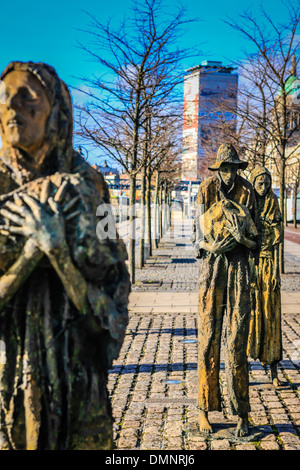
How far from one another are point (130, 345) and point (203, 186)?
400cm

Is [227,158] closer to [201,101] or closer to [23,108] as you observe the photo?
[23,108]

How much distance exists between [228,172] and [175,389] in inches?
108

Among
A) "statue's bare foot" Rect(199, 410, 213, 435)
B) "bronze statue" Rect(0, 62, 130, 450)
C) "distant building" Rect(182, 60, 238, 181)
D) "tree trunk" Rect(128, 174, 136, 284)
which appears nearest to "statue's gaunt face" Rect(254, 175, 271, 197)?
"statue's bare foot" Rect(199, 410, 213, 435)

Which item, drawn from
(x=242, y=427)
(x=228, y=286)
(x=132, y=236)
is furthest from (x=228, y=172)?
(x=132, y=236)

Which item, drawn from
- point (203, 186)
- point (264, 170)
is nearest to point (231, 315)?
point (203, 186)

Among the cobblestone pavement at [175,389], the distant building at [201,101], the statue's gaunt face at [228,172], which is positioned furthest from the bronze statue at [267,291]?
the distant building at [201,101]

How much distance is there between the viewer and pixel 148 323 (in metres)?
10.1

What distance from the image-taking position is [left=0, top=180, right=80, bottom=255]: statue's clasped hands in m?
2.24

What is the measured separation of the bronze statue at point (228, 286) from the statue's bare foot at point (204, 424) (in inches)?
0.5

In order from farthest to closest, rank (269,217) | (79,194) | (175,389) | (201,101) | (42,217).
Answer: (201,101)
(269,217)
(175,389)
(79,194)
(42,217)

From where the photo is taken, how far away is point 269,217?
23.9ft

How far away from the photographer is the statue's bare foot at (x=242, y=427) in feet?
16.9

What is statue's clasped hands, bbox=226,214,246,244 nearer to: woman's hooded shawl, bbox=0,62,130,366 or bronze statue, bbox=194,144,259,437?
bronze statue, bbox=194,144,259,437
